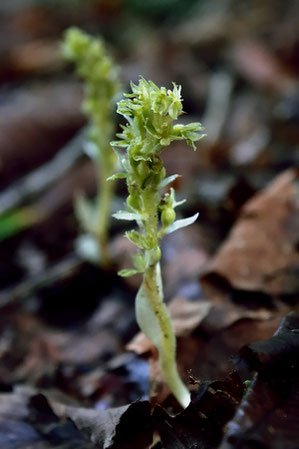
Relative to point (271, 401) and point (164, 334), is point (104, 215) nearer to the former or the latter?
point (164, 334)

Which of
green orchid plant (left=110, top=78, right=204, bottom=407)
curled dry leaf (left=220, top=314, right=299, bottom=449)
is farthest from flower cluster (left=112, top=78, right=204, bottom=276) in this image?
curled dry leaf (left=220, top=314, right=299, bottom=449)

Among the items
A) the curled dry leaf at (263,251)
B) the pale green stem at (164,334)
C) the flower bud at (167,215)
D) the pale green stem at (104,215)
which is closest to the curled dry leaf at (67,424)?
the pale green stem at (164,334)

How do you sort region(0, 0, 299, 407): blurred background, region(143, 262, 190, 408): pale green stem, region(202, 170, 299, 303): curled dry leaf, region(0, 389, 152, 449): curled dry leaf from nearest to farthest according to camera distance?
region(0, 389, 152, 449): curled dry leaf < region(143, 262, 190, 408): pale green stem < region(202, 170, 299, 303): curled dry leaf < region(0, 0, 299, 407): blurred background

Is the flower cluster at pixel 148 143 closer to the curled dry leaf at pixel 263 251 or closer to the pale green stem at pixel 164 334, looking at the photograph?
the pale green stem at pixel 164 334

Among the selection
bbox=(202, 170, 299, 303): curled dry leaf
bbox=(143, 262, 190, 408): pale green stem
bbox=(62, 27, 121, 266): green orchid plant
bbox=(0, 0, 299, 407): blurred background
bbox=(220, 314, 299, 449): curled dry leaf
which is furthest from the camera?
bbox=(62, 27, 121, 266): green orchid plant

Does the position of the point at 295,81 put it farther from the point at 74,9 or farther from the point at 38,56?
the point at 74,9

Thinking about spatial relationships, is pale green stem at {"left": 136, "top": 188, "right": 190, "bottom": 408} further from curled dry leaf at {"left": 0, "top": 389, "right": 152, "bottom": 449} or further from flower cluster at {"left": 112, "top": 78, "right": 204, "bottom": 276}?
curled dry leaf at {"left": 0, "top": 389, "right": 152, "bottom": 449}
